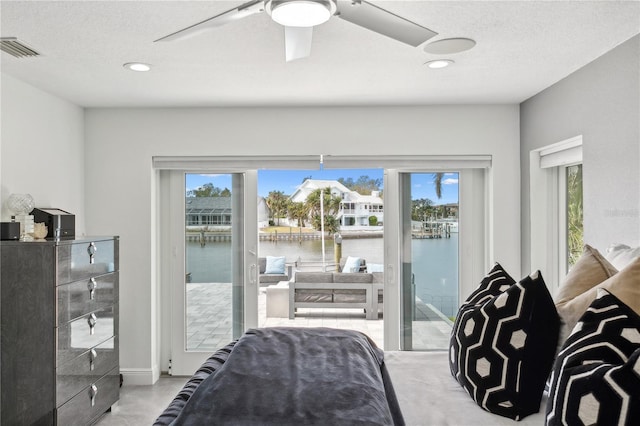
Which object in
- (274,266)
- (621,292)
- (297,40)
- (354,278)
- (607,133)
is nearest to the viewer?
(621,292)

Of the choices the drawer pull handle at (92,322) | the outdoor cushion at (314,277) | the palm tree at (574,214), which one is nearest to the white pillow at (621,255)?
the palm tree at (574,214)

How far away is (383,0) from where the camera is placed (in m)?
2.03

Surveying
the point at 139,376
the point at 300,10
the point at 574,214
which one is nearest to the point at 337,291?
the point at 139,376

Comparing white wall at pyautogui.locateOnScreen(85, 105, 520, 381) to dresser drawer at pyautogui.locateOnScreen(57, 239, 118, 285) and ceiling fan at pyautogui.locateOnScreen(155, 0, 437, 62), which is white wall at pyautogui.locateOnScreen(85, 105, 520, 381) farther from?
ceiling fan at pyautogui.locateOnScreen(155, 0, 437, 62)

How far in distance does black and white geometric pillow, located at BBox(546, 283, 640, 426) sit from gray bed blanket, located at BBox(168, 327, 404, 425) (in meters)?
0.55

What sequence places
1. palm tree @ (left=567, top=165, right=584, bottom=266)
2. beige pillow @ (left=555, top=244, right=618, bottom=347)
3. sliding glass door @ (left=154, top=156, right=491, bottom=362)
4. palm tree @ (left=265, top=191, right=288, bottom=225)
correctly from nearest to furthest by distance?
beige pillow @ (left=555, top=244, right=618, bottom=347)
palm tree @ (left=567, top=165, right=584, bottom=266)
sliding glass door @ (left=154, top=156, right=491, bottom=362)
palm tree @ (left=265, top=191, right=288, bottom=225)

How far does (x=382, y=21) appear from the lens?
172cm

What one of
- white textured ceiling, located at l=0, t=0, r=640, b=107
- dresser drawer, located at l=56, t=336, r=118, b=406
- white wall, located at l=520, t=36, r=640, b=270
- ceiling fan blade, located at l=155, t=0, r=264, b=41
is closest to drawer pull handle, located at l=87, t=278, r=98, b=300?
dresser drawer, located at l=56, t=336, r=118, b=406

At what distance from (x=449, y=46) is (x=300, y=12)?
1240 millimetres

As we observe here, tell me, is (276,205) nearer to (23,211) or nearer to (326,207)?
(326,207)

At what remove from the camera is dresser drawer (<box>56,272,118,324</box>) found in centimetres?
287

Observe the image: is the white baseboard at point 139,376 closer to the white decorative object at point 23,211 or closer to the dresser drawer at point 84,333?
the dresser drawer at point 84,333

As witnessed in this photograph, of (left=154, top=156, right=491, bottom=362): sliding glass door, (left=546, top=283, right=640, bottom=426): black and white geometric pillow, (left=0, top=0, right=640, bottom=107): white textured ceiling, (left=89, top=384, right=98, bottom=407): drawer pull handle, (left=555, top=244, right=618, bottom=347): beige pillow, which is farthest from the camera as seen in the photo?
(left=154, top=156, right=491, bottom=362): sliding glass door

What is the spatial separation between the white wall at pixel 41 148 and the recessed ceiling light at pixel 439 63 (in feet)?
9.27
